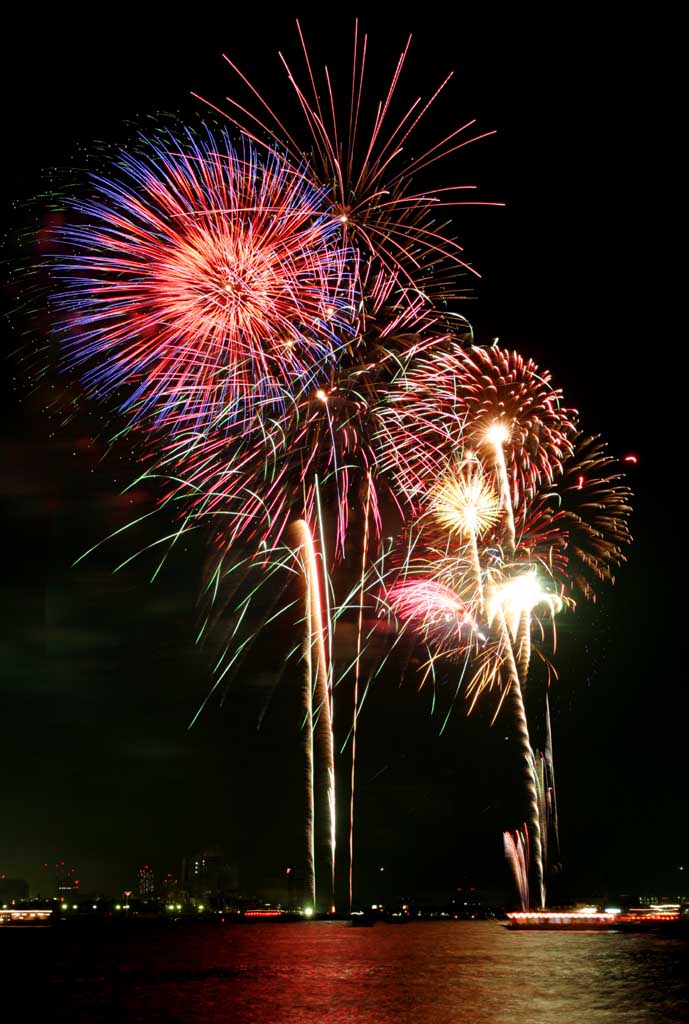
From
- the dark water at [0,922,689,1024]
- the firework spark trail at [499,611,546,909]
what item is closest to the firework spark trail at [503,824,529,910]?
the firework spark trail at [499,611,546,909]

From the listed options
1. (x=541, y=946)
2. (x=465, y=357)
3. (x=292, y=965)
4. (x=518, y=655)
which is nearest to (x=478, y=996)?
(x=292, y=965)

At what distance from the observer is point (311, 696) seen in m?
30.9

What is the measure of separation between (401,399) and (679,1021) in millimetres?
19954

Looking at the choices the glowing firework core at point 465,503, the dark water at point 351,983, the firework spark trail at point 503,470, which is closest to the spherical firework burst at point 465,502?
the glowing firework core at point 465,503

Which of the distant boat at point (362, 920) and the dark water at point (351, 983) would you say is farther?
the distant boat at point (362, 920)

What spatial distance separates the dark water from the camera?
1034cm

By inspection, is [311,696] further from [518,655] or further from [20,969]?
[20,969]

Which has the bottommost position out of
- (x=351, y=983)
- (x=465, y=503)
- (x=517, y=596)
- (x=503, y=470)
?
(x=351, y=983)

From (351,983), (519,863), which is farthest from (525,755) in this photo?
(351,983)

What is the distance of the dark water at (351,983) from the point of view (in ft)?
33.9

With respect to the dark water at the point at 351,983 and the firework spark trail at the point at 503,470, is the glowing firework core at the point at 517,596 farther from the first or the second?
the dark water at the point at 351,983

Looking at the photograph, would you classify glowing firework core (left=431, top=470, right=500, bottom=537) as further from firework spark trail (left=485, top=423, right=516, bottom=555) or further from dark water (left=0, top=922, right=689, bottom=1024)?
dark water (left=0, top=922, right=689, bottom=1024)

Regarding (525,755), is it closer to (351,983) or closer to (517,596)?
(517,596)

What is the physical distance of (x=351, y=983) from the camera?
13523 millimetres
